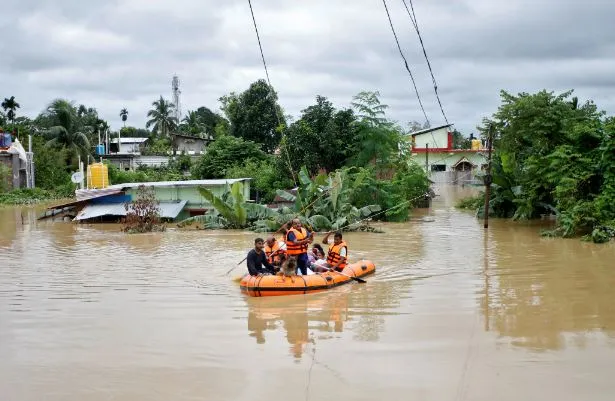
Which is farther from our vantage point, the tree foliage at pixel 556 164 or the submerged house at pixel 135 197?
the submerged house at pixel 135 197

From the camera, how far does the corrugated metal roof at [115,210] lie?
2861 cm

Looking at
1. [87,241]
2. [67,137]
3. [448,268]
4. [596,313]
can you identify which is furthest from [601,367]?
[67,137]

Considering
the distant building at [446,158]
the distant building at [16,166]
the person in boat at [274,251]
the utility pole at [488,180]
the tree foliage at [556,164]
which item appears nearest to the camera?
the person in boat at [274,251]

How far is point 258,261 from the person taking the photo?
43.8ft

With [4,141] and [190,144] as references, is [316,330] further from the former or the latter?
[190,144]

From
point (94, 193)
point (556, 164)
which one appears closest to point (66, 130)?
point (94, 193)

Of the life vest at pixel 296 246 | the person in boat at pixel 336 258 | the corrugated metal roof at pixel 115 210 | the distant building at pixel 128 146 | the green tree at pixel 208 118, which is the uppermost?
the green tree at pixel 208 118

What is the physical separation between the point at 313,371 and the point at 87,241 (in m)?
16.3

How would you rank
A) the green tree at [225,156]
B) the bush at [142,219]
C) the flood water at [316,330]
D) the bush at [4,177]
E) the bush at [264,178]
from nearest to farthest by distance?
the flood water at [316,330], the bush at [142,219], the bush at [264,178], the green tree at [225,156], the bush at [4,177]

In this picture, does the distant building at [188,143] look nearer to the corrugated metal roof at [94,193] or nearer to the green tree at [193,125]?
the green tree at [193,125]

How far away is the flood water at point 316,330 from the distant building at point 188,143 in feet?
134

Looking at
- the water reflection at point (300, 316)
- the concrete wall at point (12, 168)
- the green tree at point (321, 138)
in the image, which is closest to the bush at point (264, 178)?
the green tree at point (321, 138)

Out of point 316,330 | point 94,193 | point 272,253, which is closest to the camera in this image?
point 316,330

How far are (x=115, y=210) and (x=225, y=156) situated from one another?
11419mm
